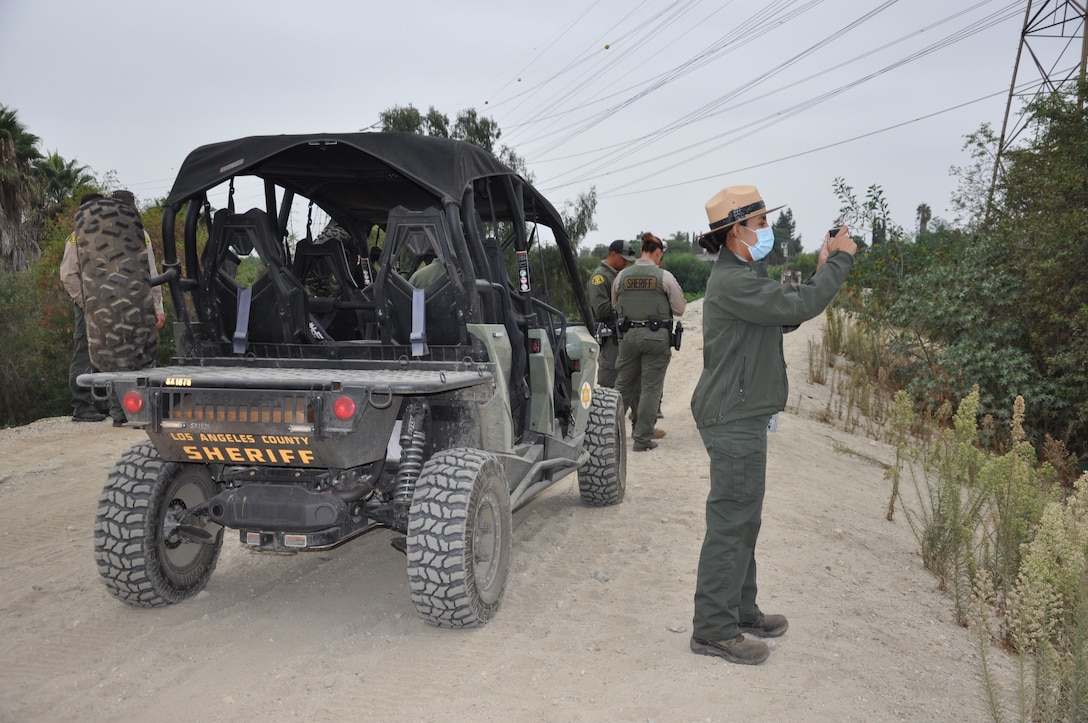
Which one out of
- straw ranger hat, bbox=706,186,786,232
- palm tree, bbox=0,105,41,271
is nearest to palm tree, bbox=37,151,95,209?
palm tree, bbox=0,105,41,271

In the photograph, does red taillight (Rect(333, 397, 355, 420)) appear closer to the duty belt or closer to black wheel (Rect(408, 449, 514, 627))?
black wheel (Rect(408, 449, 514, 627))

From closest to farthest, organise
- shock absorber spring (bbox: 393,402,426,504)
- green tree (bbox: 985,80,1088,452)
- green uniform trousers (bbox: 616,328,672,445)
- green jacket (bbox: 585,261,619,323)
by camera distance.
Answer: shock absorber spring (bbox: 393,402,426,504)
green uniform trousers (bbox: 616,328,672,445)
green jacket (bbox: 585,261,619,323)
green tree (bbox: 985,80,1088,452)

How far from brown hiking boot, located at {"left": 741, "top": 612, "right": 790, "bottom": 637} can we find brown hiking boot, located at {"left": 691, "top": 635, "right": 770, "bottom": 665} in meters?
0.23

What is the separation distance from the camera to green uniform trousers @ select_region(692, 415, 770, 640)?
3811mm

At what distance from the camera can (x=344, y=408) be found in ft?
12.1

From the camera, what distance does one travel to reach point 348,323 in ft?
18.3

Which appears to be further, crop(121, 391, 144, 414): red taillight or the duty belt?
the duty belt

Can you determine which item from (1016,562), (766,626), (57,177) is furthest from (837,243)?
(57,177)

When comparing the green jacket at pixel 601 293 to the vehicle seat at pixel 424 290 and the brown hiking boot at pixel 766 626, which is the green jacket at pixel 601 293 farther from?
the brown hiking boot at pixel 766 626

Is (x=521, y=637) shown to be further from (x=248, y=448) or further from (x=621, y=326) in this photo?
(x=621, y=326)

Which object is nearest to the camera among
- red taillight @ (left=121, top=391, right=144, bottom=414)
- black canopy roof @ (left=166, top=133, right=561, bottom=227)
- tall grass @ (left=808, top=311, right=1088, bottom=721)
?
tall grass @ (left=808, top=311, right=1088, bottom=721)

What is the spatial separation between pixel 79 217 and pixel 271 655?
2.19 metres

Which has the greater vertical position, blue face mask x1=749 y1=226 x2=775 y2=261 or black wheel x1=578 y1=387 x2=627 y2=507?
blue face mask x1=749 y1=226 x2=775 y2=261

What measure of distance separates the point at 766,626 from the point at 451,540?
60.9 inches
